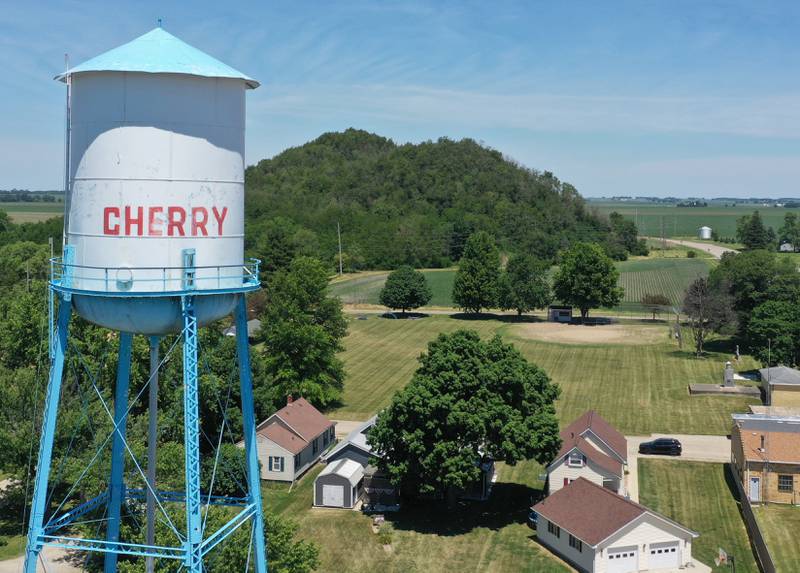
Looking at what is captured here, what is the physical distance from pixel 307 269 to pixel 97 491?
83.7ft

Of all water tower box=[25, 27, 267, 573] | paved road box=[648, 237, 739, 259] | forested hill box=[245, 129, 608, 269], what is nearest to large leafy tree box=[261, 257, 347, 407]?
water tower box=[25, 27, 267, 573]

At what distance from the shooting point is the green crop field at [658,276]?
322 feet

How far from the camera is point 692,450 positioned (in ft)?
144

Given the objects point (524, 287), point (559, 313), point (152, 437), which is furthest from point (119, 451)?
point (559, 313)

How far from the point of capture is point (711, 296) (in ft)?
219

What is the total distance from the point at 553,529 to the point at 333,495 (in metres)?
9.36

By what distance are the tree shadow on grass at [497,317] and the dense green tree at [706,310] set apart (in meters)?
19.3

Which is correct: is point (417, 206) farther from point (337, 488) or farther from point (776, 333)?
point (337, 488)

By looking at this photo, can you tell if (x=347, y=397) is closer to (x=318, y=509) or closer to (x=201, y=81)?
(x=318, y=509)

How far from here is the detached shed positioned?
36531 millimetres

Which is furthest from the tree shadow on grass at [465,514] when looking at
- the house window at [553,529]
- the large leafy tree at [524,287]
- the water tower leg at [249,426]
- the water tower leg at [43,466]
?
the large leafy tree at [524,287]

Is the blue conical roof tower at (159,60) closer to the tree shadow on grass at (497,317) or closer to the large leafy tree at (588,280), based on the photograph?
the large leafy tree at (588,280)

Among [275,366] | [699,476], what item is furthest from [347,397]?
[699,476]

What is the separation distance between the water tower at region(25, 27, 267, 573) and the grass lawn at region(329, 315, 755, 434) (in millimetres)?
32352
